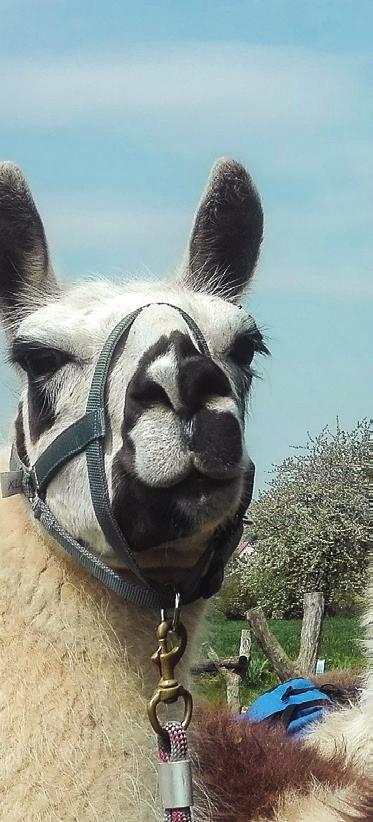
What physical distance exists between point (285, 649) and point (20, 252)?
1183 centimetres

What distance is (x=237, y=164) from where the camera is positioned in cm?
263

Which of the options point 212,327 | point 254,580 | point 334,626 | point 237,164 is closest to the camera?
point 212,327

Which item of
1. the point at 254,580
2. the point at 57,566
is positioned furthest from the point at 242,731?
the point at 254,580

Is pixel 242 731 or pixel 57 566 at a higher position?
pixel 57 566

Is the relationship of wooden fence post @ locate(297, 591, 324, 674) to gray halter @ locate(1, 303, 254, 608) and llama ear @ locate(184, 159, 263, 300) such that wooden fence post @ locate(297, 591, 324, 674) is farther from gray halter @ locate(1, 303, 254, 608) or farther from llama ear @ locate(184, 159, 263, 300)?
gray halter @ locate(1, 303, 254, 608)

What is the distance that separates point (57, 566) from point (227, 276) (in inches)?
38.9

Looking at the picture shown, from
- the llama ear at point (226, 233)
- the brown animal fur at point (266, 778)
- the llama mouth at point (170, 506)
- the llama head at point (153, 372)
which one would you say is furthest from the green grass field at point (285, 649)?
the llama mouth at point (170, 506)

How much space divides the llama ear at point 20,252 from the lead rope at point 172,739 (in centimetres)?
92

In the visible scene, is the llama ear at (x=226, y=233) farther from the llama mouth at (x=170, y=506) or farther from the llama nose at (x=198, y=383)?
the llama mouth at (x=170, y=506)

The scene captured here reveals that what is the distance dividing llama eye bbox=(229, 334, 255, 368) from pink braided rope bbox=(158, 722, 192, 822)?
0.90 metres

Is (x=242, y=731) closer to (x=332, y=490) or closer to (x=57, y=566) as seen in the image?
(x=57, y=566)

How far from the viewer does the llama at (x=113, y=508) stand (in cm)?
197

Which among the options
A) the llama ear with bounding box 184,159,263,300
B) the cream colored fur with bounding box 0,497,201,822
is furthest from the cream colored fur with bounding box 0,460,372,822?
the llama ear with bounding box 184,159,263,300

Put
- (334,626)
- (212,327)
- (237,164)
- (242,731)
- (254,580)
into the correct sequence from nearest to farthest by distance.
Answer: (212,327)
(237,164)
(242,731)
(254,580)
(334,626)
